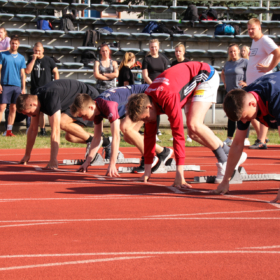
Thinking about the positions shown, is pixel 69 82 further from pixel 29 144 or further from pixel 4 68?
pixel 4 68

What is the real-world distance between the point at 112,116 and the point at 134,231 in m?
2.58

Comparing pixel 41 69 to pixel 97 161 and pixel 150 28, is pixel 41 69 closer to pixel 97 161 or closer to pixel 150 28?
pixel 97 161

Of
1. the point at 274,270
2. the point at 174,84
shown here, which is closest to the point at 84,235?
the point at 274,270

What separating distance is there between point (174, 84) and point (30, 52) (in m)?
11.1

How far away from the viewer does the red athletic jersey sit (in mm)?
4762

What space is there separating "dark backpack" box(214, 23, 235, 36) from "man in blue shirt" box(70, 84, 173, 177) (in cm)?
1051

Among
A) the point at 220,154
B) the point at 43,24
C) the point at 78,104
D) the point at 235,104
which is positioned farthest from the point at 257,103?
the point at 43,24

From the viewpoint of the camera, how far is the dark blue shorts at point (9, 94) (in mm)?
11059

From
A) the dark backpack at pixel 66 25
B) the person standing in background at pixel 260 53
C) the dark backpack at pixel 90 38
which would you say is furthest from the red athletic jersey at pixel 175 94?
the dark backpack at pixel 66 25

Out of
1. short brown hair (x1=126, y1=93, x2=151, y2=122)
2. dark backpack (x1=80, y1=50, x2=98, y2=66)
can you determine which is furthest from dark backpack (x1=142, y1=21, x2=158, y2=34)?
short brown hair (x1=126, y1=93, x2=151, y2=122)

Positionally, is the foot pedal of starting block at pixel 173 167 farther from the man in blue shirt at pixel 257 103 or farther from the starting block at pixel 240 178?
the man in blue shirt at pixel 257 103

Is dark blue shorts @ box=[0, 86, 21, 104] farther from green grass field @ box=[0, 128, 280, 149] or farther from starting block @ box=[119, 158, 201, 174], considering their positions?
starting block @ box=[119, 158, 201, 174]

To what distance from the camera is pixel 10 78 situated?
11102mm

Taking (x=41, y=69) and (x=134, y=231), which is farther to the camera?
(x=41, y=69)
